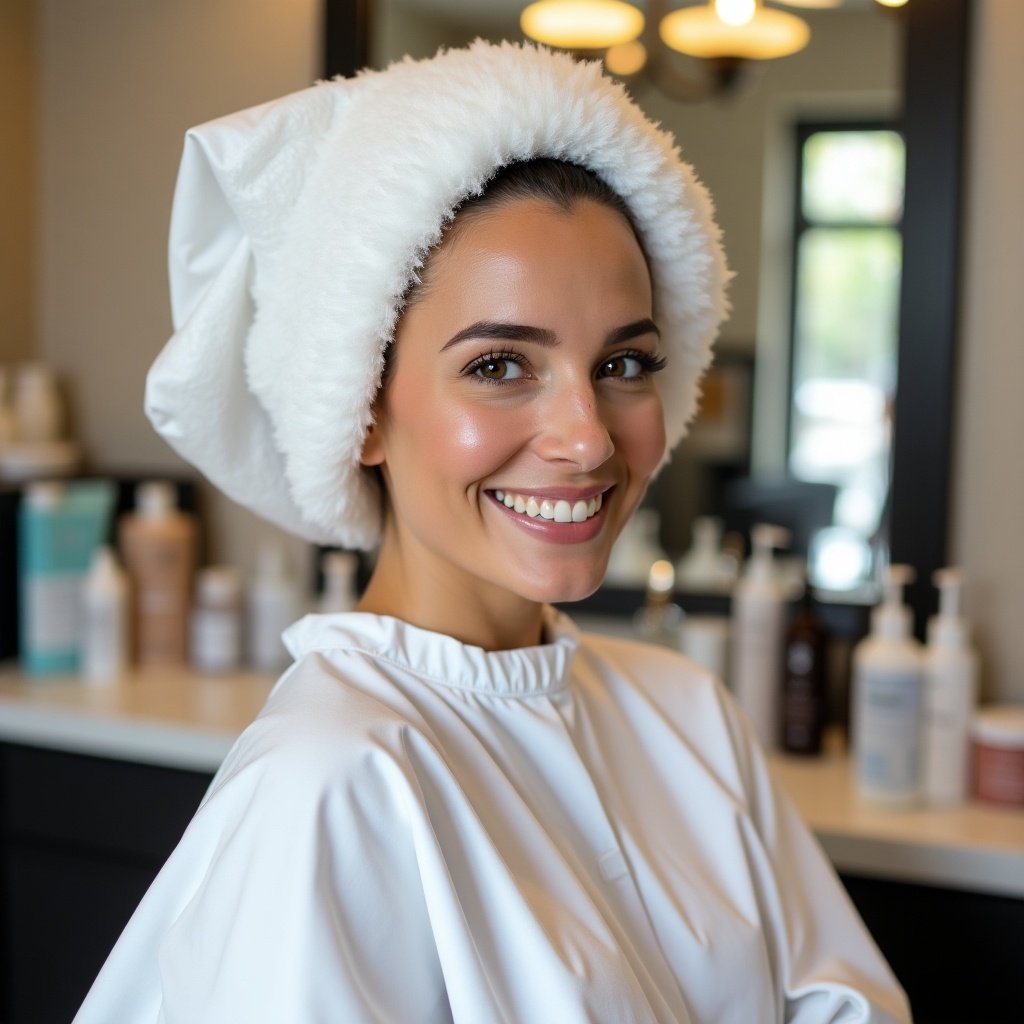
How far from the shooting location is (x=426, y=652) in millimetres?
985

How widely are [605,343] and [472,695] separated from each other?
29 centimetres

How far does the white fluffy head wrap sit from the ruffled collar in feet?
0.35

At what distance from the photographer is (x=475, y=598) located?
1.03 m

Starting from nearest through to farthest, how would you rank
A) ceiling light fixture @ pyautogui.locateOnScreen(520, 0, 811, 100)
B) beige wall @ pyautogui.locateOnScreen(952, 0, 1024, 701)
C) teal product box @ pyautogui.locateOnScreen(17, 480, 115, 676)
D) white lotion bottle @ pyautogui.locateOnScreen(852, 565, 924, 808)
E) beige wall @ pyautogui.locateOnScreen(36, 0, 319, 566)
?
white lotion bottle @ pyautogui.locateOnScreen(852, 565, 924, 808)
beige wall @ pyautogui.locateOnScreen(952, 0, 1024, 701)
ceiling light fixture @ pyautogui.locateOnScreen(520, 0, 811, 100)
teal product box @ pyautogui.locateOnScreen(17, 480, 115, 676)
beige wall @ pyautogui.locateOnScreen(36, 0, 319, 566)

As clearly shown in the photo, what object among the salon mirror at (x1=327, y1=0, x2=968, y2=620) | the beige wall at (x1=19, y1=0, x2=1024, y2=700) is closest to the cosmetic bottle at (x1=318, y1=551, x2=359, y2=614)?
the beige wall at (x1=19, y1=0, x2=1024, y2=700)

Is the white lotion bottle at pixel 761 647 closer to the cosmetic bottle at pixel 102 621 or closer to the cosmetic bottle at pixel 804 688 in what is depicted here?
the cosmetic bottle at pixel 804 688

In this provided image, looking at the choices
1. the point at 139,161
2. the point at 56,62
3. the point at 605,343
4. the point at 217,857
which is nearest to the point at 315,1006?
the point at 217,857

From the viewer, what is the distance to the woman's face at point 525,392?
35.9 inches

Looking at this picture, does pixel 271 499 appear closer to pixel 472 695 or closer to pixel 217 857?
pixel 472 695

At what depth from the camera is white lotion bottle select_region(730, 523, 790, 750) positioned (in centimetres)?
169

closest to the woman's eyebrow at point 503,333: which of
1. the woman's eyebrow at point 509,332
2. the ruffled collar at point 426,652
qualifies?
the woman's eyebrow at point 509,332

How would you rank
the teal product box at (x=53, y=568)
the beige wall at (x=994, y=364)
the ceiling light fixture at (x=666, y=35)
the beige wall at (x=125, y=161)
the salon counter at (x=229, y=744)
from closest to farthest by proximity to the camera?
the salon counter at (x=229, y=744) < the beige wall at (x=994, y=364) < the ceiling light fixture at (x=666, y=35) < the teal product box at (x=53, y=568) < the beige wall at (x=125, y=161)

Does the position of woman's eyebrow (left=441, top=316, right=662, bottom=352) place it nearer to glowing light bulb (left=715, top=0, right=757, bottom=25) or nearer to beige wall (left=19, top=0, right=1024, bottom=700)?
beige wall (left=19, top=0, right=1024, bottom=700)

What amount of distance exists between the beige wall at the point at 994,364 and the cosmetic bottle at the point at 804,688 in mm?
216
